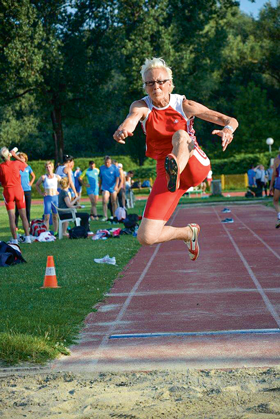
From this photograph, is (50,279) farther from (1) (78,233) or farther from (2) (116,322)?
(1) (78,233)

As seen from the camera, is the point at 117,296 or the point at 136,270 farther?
the point at 136,270

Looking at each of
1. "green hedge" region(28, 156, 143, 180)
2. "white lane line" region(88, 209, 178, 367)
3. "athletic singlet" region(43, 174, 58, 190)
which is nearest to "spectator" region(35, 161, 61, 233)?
"athletic singlet" region(43, 174, 58, 190)

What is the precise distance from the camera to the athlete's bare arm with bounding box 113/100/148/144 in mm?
5215

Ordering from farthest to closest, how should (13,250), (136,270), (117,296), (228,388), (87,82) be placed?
(87,82)
(13,250)
(136,270)
(117,296)
(228,388)

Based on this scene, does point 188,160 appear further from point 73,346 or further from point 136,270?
point 136,270

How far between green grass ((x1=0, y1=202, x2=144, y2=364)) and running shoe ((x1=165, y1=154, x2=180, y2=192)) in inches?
63.1

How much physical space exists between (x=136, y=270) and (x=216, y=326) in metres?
4.30

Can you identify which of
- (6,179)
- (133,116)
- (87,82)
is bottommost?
(6,179)

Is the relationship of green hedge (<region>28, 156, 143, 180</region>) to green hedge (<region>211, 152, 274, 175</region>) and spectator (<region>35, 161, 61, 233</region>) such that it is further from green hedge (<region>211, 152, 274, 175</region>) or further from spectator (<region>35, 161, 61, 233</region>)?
spectator (<region>35, 161, 61, 233</region>)

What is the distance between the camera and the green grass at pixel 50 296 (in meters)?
5.57

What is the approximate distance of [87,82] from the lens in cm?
4144

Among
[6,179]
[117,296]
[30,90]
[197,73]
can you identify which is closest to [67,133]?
[197,73]

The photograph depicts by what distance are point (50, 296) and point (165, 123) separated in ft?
10.5

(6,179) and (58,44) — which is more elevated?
(58,44)
